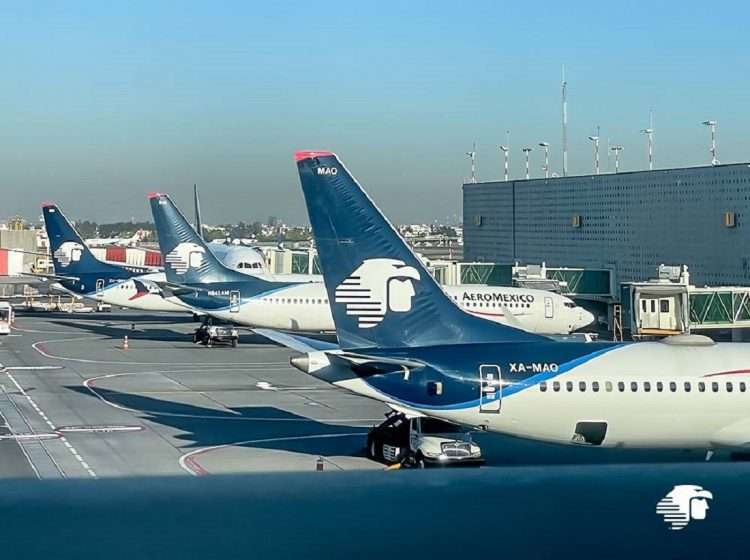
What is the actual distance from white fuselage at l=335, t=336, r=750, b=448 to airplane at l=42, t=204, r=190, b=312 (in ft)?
138

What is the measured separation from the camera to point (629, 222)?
233 feet

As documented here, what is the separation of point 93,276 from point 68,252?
3988 millimetres

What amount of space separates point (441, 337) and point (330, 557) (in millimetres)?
21546

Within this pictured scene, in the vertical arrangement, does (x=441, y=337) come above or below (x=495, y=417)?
above

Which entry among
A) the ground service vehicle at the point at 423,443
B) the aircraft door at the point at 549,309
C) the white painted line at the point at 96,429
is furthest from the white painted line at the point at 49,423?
the aircraft door at the point at 549,309

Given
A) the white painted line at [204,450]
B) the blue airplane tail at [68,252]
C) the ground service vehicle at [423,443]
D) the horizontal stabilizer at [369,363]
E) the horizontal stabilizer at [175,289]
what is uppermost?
the blue airplane tail at [68,252]

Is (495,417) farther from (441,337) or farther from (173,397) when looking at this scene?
(173,397)

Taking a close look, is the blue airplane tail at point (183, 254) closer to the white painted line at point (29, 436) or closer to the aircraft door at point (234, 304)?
the aircraft door at point (234, 304)

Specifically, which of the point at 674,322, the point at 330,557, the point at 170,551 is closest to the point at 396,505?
the point at 330,557

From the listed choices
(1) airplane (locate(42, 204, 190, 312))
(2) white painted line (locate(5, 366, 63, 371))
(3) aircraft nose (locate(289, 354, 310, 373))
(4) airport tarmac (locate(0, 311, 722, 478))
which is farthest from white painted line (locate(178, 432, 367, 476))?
(1) airplane (locate(42, 204, 190, 312))

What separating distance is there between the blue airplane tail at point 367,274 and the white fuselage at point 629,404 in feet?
7.53

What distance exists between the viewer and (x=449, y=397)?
26656 mm

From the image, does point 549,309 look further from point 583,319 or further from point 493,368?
point 493,368

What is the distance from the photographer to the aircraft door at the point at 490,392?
86.8ft
